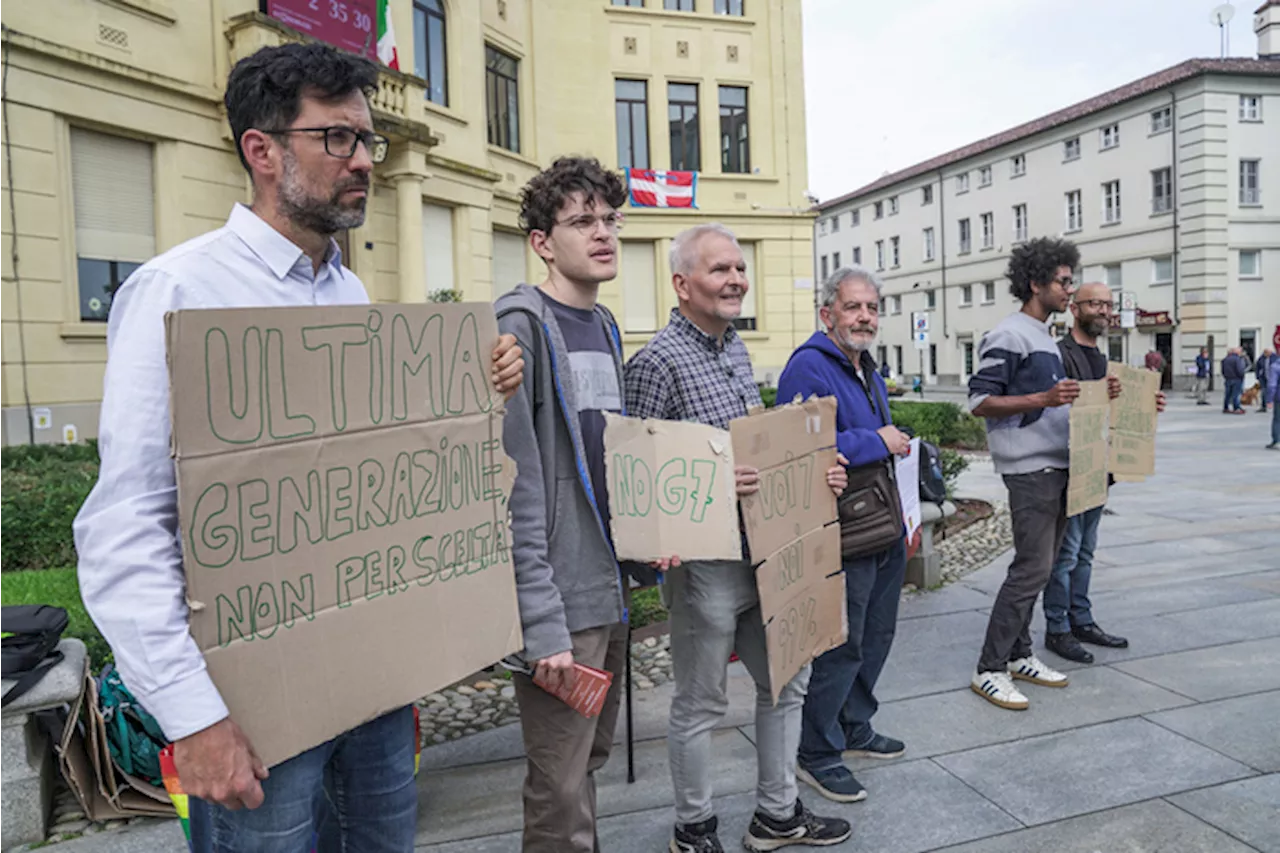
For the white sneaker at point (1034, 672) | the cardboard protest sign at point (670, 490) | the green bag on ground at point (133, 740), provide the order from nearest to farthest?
the cardboard protest sign at point (670, 490) < the green bag on ground at point (133, 740) < the white sneaker at point (1034, 672)

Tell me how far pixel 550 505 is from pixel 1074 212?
46816 mm

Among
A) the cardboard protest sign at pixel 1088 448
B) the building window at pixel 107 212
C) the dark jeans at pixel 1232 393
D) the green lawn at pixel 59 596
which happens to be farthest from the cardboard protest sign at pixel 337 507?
the dark jeans at pixel 1232 393

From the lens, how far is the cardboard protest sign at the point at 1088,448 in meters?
4.35

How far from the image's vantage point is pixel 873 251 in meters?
59.6

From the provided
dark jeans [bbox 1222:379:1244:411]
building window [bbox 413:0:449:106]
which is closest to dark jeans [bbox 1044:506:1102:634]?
building window [bbox 413:0:449:106]

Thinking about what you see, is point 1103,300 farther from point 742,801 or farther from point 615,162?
point 615,162

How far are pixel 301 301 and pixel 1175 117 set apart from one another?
43305mm

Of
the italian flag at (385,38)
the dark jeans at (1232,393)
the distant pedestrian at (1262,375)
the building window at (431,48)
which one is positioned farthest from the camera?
the distant pedestrian at (1262,375)

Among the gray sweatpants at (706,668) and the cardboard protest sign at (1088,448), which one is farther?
the cardboard protest sign at (1088,448)

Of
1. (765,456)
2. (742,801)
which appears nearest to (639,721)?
(742,801)

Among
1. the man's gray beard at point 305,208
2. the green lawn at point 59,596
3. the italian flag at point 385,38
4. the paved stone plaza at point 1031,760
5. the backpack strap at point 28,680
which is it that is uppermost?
the italian flag at point 385,38

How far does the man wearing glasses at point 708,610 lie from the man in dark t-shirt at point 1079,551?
8.13 feet

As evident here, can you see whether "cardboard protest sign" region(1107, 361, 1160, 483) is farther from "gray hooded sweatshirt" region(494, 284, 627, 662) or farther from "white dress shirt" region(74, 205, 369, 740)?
"white dress shirt" region(74, 205, 369, 740)

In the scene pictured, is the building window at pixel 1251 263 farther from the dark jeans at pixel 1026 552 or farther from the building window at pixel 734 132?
the dark jeans at pixel 1026 552
